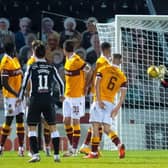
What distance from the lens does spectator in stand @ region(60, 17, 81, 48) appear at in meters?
22.7

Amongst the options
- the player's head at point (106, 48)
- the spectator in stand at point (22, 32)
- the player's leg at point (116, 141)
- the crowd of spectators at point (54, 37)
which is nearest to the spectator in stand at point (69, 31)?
the crowd of spectators at point (54, 37)

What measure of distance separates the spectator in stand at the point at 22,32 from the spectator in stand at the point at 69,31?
45.4 inches

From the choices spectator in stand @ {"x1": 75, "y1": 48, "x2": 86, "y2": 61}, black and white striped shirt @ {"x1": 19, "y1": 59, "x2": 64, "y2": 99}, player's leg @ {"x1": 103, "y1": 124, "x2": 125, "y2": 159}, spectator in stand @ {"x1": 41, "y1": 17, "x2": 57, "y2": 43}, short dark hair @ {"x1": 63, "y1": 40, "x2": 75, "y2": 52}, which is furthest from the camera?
spectator in stand @ {"x1": 41, "y1": 17, "x2": 57, "y2": 43}

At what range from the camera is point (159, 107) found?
17.4 meters

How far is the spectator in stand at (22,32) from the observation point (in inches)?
887

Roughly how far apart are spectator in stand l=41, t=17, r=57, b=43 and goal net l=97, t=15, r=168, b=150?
5770 millimetres

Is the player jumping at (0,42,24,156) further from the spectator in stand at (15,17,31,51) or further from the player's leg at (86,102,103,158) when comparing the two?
the spectator in stand at (15,17,31,51)

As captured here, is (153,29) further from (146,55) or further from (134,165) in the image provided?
(134,165)

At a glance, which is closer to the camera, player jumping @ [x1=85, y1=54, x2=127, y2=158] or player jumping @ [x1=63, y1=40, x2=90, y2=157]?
player jumping @ [x1=85, y1=54, x2=127, y2=158]

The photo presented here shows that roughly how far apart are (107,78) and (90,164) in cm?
198

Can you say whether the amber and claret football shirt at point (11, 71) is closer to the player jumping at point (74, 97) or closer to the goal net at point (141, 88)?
the player jumping at point (74, 97)

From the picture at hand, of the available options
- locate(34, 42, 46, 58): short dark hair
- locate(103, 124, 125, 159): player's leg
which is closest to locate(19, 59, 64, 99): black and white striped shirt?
locate(34, 42, 46, 58): short dark hair

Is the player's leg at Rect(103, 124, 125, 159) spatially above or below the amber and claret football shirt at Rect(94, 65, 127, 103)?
below

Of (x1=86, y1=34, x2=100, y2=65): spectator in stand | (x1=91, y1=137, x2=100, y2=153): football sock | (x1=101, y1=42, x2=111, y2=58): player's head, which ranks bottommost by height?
(x1=91, y1=137, x2=100, y2=153): football sock
